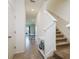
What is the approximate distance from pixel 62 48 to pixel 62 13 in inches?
90.6

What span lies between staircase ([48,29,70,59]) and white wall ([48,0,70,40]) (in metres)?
0.26

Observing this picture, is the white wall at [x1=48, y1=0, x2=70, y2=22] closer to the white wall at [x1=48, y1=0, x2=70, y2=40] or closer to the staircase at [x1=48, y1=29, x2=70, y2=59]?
the white wall at [x1=48, y1=0, x2=70, y2=40]

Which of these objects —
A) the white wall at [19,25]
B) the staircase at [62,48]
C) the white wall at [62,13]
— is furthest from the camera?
the white wall at [19,25]

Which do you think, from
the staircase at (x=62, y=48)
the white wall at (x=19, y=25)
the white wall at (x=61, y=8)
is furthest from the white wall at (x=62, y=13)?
the white wall at (x=19, y=25)

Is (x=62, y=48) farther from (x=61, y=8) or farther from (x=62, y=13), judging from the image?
(x=61, y=8)

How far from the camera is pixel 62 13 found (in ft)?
19.8

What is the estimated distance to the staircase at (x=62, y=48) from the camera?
11.5 feet

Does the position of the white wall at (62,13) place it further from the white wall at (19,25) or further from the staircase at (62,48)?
the white wall at (19,25)

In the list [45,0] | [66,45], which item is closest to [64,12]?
[45,0]

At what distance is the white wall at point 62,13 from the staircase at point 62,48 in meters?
0.26

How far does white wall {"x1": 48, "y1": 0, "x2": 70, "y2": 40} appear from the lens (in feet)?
17.7

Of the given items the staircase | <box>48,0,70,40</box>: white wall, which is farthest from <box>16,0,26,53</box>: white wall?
<box>48,0,70,40</box>: white wall

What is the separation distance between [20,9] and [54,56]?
3007mm
